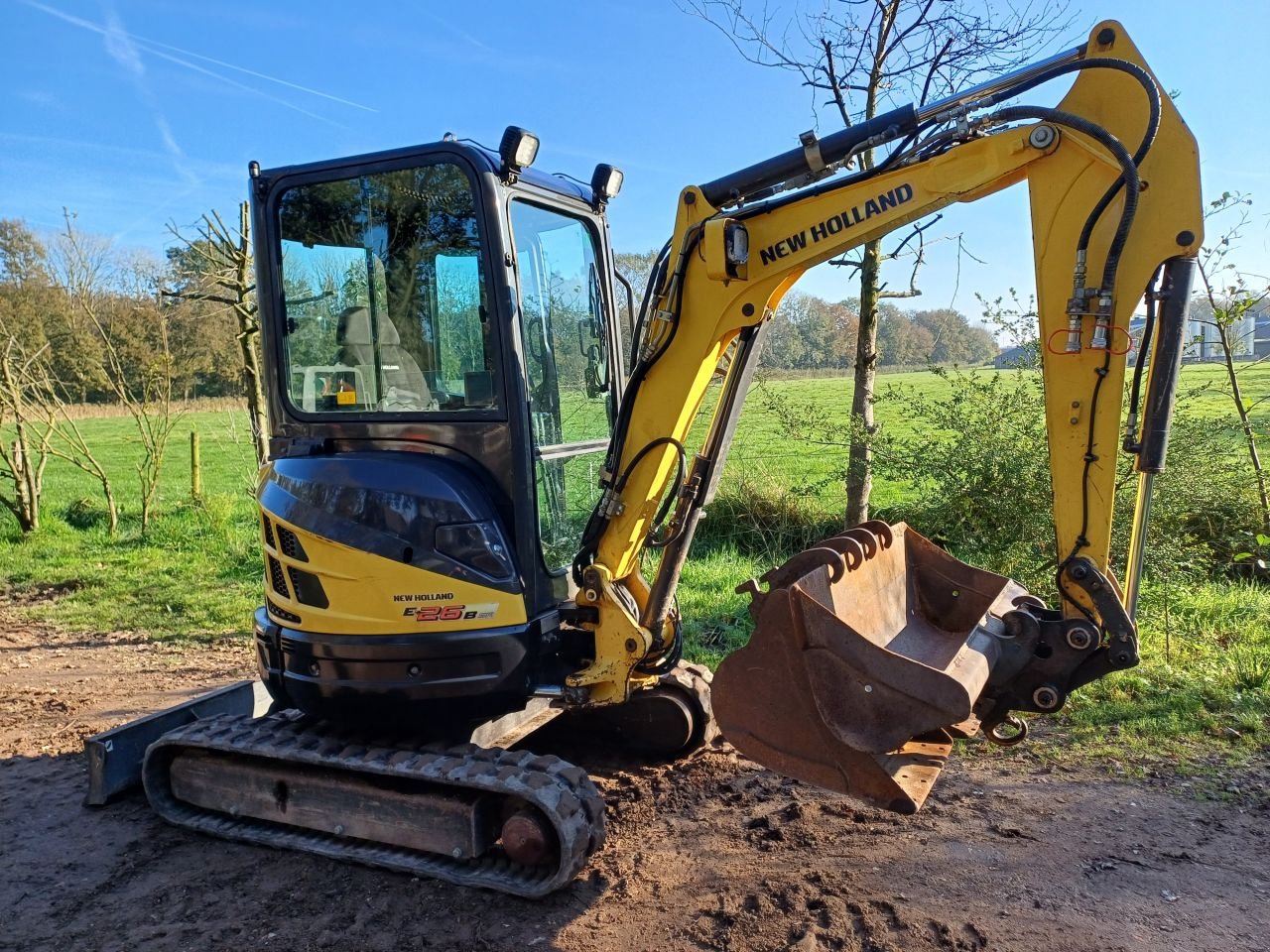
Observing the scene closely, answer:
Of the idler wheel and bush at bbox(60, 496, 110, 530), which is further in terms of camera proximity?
bush at bbox(60, 496, 110, 530)

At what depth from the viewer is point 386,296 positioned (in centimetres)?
391

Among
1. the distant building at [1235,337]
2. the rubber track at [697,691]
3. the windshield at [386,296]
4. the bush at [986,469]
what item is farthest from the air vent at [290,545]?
the distant building at [1235,337]

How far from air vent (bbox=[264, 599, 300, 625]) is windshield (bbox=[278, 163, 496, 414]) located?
2.90ft

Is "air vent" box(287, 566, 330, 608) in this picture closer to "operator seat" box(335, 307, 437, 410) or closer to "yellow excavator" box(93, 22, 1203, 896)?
"yellow excavator" box(93, 22, 1203, 896)

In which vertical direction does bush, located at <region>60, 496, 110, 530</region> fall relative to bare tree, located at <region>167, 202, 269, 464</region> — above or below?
below

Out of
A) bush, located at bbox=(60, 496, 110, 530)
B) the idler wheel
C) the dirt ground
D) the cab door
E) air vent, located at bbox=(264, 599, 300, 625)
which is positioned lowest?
the dirt ground

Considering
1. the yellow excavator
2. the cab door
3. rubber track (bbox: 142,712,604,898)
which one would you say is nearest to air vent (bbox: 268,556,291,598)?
the yellow excavator

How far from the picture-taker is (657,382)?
368 centimetres

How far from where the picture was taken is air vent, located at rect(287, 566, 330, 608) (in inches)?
151

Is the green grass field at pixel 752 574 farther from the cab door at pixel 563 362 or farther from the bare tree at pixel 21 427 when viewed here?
the cab door at pixel 563 362

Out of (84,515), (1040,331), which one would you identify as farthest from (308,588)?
(84,515)

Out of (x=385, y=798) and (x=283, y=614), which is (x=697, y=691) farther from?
(x=283, y=614)

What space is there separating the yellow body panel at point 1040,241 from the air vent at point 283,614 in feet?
4.82

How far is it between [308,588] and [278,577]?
0.23 metres
